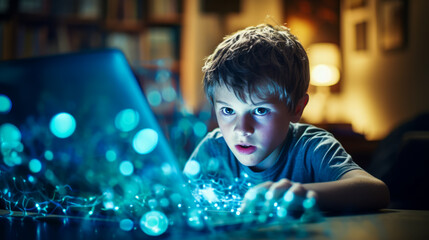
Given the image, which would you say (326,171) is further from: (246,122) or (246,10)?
(246,10)

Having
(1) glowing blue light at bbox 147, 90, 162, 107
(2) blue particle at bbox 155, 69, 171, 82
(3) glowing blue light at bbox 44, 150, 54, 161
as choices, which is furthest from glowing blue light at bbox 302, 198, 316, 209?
(2) blue particle at bbox 155, 69, 171, 82

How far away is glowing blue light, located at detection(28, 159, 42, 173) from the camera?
1.78ft

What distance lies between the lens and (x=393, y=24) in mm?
2670

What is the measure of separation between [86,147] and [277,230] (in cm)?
30

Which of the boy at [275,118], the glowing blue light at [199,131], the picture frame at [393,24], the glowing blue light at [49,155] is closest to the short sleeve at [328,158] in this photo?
the boy at [275,118]

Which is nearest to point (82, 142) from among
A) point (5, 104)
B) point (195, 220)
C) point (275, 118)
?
point (5, 104)

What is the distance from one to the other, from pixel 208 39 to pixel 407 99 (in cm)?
154

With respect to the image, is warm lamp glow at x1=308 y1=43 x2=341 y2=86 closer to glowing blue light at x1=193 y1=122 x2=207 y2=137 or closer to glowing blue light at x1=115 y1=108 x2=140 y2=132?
glowing blue light at x1=193 y1=122 x2=207 y2=137

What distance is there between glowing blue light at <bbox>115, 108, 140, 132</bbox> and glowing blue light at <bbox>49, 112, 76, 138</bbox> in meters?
0.06

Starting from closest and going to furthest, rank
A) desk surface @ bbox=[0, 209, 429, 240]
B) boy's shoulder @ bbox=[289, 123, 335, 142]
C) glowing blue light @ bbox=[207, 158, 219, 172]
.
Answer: desk surface @ bbox=[0, 209, 429, 240] < boy's shoulder @ bbox=[289, 123, 335, 142] < glowing blue light @ bbox=[207, 158, 219, 172]

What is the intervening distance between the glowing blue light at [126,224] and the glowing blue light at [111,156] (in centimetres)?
11

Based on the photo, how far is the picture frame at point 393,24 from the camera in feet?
8.62

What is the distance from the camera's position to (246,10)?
3.18 metres

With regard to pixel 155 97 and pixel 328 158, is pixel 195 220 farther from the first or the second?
pixel 155 97
